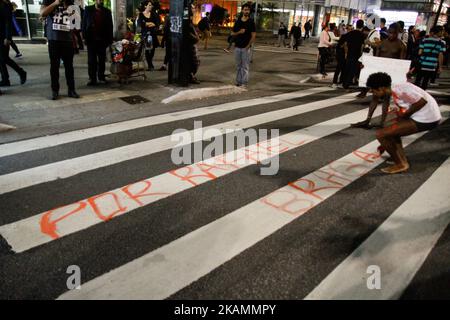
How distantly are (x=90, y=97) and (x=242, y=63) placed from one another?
169 inches

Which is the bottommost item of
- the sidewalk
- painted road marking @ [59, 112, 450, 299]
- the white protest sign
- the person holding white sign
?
painted road marking @ [59, 112, 450, 299]

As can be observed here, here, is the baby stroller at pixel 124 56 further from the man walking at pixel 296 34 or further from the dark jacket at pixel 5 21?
the man walking at pixel 296 34

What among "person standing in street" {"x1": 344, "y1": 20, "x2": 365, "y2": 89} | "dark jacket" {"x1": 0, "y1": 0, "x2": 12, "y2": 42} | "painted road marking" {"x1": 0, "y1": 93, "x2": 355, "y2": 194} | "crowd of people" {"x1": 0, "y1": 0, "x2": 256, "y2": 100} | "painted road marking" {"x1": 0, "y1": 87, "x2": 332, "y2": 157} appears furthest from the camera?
"person standing in street" {"x1": 344, "y1": 20, "x2": 365, "y2": 89}

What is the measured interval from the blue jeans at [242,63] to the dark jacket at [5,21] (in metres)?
5.41

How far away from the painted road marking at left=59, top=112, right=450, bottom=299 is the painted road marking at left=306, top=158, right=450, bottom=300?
2.41 feet

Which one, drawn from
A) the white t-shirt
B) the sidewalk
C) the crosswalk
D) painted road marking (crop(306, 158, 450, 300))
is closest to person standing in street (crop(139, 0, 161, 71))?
the sidewalk

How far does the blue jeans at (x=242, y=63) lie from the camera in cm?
966

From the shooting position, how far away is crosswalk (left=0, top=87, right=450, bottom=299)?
2.71 meters

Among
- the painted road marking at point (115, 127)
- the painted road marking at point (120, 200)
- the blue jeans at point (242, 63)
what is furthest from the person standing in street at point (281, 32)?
the painted road marking at point (120, 200)

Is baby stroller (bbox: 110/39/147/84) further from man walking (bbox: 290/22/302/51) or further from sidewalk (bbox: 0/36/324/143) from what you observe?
man walking (bbox: 290/22/302/51)

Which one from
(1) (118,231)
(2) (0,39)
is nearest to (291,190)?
(1) (118,231)

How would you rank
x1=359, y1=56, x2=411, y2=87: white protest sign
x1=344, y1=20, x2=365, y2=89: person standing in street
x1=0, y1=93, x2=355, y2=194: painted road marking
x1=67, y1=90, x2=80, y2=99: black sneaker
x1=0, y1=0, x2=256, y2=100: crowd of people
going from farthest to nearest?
x1=344, y1=20, x2=365, y2=89: person standing in street
x1=359, y1=56, x2=411, y2=87: white protest sign
x1=67, y1=90, x2=80, y2=99: black sneaker
x1=0, y1=0, x2=256, y2=100: crowd of people
x1=0, y1=93, x2=355, y2=194: painted road marking
